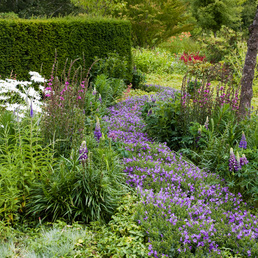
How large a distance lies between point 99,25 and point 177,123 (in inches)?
189

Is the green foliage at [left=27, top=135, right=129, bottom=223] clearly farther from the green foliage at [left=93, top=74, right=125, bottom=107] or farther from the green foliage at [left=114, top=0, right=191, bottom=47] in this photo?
the green foliage at [left=114, top=0, right=191, bottom=47]

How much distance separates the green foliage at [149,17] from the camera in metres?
15.7

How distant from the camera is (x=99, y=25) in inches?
332

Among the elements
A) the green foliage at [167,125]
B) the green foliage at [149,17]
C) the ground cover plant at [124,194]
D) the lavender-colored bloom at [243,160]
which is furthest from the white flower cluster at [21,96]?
the green foliage at [149,17]

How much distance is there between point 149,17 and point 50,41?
392 inches

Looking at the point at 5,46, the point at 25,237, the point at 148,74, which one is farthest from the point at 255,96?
the point at 25,237

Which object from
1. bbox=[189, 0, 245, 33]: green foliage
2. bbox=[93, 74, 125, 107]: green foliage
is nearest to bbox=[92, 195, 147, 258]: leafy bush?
bbox=[93, 74, 125, 107]: green foliage

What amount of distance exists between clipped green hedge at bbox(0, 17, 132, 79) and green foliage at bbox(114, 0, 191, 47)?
23.0ft

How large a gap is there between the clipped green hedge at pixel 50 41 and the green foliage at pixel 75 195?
2909mm

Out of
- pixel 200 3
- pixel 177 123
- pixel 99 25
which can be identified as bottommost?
pixel 177 123

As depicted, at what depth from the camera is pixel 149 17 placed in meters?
15.8

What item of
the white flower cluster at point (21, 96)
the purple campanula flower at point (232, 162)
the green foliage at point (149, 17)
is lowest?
the purple campanula flower at point (232, 162)

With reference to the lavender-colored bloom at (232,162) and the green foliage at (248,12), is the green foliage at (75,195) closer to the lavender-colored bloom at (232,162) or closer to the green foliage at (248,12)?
the lavender-colored bloom at (232,162)

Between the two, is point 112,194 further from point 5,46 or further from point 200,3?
point 200,3
